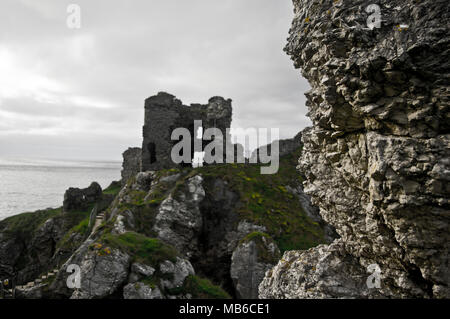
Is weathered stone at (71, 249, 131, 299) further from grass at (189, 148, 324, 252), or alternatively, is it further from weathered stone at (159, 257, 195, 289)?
grass at (189, 148, 324, 252)

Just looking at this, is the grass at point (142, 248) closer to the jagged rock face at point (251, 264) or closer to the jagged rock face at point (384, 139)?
the jagged rock face at point (251, 264)

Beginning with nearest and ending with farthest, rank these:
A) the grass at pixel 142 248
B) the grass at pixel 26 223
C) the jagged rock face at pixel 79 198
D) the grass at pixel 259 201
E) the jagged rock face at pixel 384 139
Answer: the jagged rock face at pixel 384 139
the grass at pixel 142 248
the grass at pixel 259 201
the jagged rock face at pixel 79 198
the grass at pixel 26 223

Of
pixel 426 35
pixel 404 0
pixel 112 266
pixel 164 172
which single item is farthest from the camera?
pixel 164 172

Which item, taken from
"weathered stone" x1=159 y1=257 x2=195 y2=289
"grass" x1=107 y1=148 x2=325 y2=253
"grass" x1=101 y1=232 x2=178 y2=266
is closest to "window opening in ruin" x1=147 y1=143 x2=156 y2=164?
"grass" x1=107 y1=148 x2=325 y2=253

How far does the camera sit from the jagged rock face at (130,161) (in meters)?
48.0

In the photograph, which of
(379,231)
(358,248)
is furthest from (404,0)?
(358,248)

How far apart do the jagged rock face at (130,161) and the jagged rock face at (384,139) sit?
4349cm

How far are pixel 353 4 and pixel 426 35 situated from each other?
83.7 inches

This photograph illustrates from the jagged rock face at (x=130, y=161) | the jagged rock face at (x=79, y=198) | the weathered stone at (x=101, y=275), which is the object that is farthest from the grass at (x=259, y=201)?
the jagged rock face at (x=130, y=161)

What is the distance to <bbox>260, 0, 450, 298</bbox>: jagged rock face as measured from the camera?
219 inches

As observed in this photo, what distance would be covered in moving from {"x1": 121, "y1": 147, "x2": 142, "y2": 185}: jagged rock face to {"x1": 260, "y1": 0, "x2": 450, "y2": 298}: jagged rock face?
43.5 m

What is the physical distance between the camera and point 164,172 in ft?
92.8

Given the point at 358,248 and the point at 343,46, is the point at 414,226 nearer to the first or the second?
the point at 358,248
